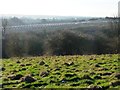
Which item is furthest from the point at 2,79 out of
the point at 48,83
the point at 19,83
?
the point at 48,83

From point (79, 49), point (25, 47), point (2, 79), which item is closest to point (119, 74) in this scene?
point (2, 79)

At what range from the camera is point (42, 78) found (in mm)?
18734

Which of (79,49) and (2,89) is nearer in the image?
(2,89)

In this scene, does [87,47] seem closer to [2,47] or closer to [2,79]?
[2,47]

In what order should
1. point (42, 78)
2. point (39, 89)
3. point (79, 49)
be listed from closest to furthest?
point (39, 89), point (42, 78), point (79, 49)

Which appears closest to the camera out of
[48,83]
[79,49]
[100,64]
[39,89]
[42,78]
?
[39,89]

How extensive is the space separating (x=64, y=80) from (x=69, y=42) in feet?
134

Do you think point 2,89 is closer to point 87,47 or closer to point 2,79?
point 2,79

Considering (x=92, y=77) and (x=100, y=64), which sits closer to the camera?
(x=92, y=77)

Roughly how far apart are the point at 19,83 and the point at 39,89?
2.11 m

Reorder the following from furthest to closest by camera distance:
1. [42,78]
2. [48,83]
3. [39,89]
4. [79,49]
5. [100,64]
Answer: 1. [79,49]
2. [100,64]
3. [42,78]
4. [48,83]
5. [39,89]

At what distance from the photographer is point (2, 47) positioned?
5844 cm

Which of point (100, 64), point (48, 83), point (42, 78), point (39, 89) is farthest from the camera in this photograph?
point (100, 64)

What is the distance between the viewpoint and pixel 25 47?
60.1m
